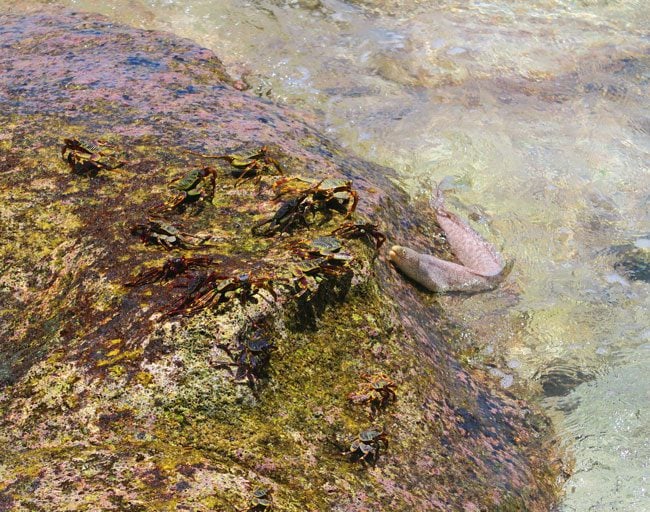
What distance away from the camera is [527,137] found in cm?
737

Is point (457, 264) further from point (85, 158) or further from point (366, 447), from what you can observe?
point (85, 158)

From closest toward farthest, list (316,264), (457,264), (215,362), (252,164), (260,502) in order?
(260,502)
(215,362)
(316,264)
(252,164)
(457,264)

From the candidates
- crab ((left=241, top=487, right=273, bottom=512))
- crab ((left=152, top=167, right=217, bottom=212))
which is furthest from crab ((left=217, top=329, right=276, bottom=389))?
crab ((left=152, top=167, right=217, bottom=212))

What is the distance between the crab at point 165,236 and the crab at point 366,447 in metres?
1.27

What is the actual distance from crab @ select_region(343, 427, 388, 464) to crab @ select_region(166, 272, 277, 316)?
76 centimetres

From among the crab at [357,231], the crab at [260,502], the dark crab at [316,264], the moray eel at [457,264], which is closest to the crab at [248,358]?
the dark crab at [316,264]

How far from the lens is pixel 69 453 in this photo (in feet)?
8.64

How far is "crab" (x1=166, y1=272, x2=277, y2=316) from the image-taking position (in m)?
3.02

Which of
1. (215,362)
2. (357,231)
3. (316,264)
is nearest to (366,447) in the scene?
(215,362)

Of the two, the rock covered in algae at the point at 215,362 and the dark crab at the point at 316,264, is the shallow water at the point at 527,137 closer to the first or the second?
the rock covered in algae at the point at 215,362

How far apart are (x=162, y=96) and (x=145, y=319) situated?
2807 millimetres

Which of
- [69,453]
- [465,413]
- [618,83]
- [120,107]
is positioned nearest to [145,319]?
[69,453]

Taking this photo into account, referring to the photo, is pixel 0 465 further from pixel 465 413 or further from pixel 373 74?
pixel 373 74

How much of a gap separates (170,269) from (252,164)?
111 cm
